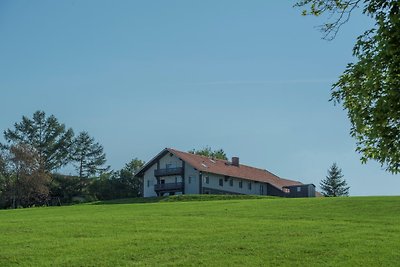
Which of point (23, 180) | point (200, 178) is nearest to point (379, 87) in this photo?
point (200, 178)

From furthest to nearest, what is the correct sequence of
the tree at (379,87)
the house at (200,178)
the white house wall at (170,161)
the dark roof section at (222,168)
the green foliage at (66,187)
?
the green foliage at (66,187) < the white house wall at (170,161) < the dark roof section at (222,168) < the house at (200,178) < the tree at (379,87)

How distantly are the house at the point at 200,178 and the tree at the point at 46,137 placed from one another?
28607 mm

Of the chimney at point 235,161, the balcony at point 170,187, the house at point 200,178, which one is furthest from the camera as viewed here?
the chimney at point 235,161

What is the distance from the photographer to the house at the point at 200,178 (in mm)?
73938

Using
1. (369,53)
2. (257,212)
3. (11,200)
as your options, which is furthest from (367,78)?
(11,200)

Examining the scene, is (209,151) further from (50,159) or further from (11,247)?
(11,247)

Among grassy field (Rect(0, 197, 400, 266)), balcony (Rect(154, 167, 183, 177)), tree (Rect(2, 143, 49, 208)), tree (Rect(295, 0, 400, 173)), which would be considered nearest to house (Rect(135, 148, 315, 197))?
balcony (Rect(154, 167, 183, 177))

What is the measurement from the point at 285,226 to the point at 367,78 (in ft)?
42.3

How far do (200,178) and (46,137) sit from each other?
4176 centimetres

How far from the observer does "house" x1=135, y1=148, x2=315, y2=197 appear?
73938mm

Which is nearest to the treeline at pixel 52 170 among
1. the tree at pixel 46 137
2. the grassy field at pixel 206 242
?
the tree at pixel 46 137

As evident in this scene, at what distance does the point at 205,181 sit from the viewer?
73.7m

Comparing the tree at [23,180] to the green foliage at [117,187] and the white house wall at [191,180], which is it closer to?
the green foliage at [117,187]

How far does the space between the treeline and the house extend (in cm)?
1451
